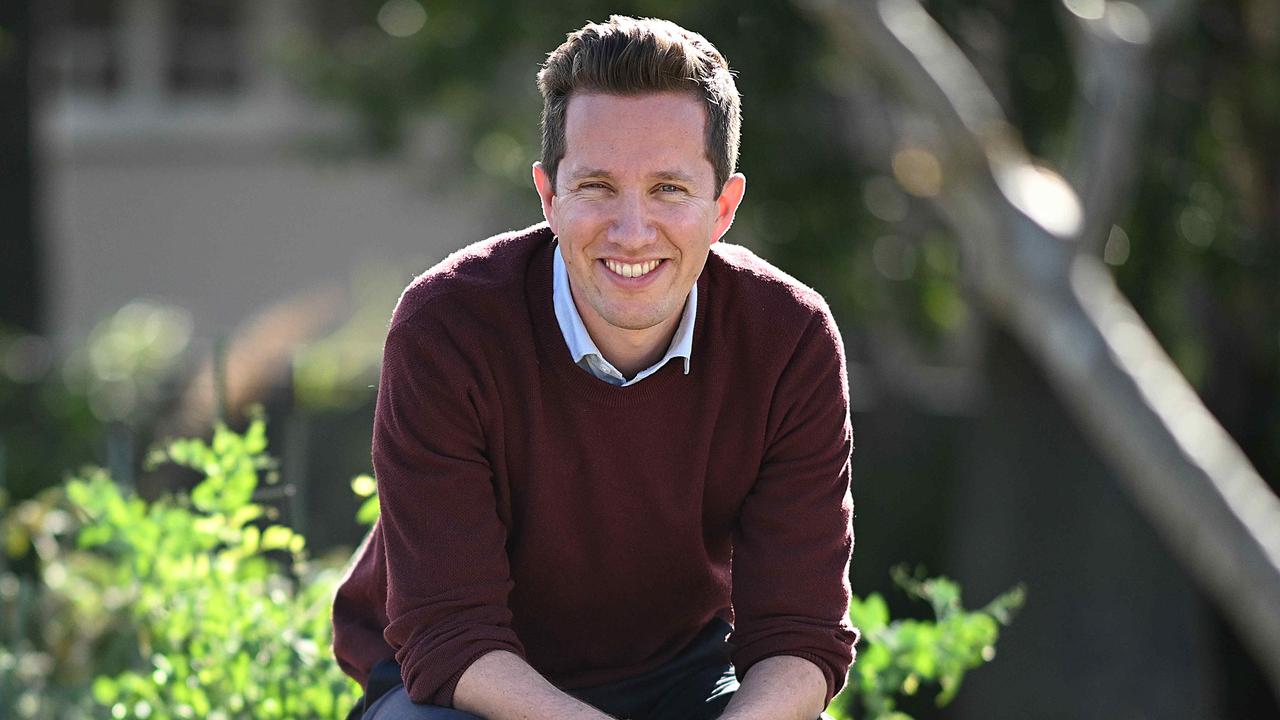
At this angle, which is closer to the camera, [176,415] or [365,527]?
[365,527]

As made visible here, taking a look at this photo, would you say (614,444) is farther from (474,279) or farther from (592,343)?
(474,279)

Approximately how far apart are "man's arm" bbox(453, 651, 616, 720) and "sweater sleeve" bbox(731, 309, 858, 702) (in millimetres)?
352

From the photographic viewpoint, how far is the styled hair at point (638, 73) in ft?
8.25

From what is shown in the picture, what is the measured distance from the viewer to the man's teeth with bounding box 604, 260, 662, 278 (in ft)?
8.46

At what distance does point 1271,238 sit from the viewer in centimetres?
820

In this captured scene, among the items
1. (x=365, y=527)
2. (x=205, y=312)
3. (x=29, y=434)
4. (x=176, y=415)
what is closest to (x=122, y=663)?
(x=365, y=527)

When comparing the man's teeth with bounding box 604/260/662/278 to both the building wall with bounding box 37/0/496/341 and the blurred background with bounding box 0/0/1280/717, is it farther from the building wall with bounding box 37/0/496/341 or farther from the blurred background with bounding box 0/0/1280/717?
the building wall with bounding box 37/0/496/341

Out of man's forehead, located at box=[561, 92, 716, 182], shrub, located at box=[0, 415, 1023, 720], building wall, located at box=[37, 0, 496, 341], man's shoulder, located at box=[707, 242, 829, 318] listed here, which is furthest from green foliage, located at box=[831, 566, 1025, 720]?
building wall, located at box=[37, 0, 496, 341]

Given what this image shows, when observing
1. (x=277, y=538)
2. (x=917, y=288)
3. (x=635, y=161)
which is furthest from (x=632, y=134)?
(x=917, y=288)

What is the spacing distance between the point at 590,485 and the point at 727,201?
1.65 ft

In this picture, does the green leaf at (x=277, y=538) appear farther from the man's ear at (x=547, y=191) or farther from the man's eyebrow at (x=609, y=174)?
the man's eyebrow at (x=609, y=174)

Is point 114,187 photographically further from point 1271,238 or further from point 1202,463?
point 1202,463

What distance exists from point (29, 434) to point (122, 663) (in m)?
4.74

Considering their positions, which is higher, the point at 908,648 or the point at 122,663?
the point at 908,648
